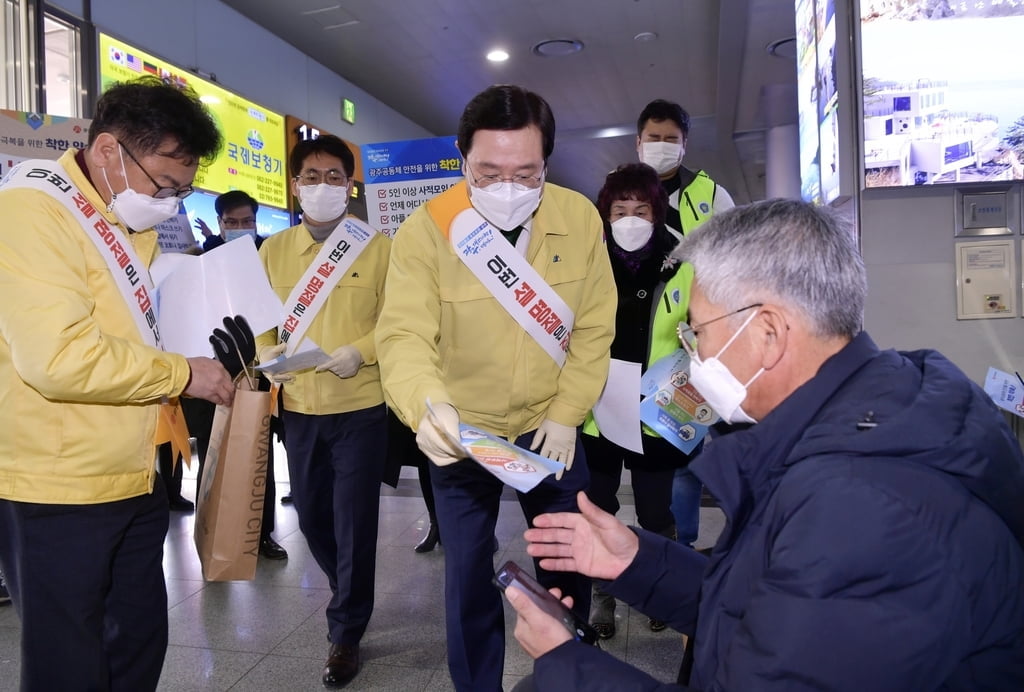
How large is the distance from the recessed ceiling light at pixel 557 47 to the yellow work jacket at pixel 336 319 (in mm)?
5583

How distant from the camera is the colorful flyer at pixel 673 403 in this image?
6.67 feet

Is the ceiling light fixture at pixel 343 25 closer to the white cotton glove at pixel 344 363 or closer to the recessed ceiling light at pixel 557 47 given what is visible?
the recessed ceiling light at pixel 557 47

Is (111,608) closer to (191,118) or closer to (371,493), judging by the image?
(371,493)

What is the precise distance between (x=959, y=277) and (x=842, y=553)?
7.22 ft

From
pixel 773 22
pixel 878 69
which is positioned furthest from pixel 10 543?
pixel 773 22

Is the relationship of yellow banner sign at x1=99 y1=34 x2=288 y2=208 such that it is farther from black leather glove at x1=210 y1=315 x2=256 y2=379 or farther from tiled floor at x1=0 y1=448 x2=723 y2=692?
black leather glove at x1=210 y1=315 x2=256 y2=379

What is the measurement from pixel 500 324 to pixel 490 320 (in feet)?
0.09

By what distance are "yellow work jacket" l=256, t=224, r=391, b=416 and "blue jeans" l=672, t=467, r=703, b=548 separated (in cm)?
114

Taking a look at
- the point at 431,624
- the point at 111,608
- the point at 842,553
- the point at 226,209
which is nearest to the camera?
the point at 842,553

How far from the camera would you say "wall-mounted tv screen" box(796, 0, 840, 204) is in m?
2.65

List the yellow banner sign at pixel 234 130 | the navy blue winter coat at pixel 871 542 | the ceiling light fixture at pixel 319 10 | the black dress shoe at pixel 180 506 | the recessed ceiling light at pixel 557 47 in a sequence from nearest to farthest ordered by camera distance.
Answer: the navy blue winter coat at pixel 871 542, the black dress shoe at pixel 180 506, the yellow banner sign at pixel 234 130, the ceiling light fixture at pixel 319 10, the recessed ceiling light at pixel 557 47

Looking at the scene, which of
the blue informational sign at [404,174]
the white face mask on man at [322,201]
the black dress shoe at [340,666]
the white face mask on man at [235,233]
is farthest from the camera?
the blue informational sign at [404,174]

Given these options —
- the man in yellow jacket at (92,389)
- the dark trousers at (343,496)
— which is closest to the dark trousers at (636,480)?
the dark trousers at (343,496)

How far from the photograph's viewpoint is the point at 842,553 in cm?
76
